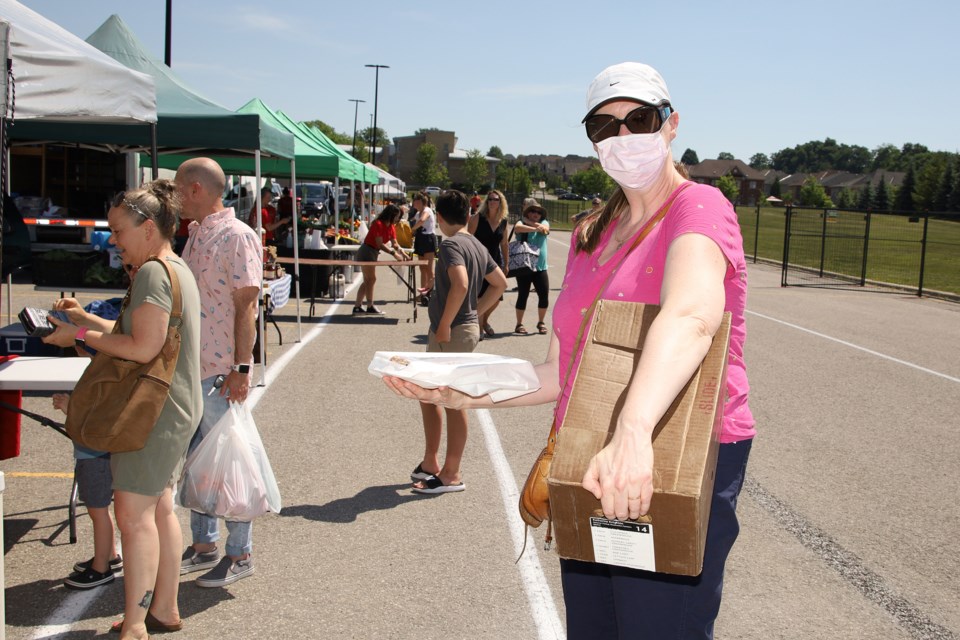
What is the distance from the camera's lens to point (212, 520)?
4559 millimetres

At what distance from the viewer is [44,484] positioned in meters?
5.69

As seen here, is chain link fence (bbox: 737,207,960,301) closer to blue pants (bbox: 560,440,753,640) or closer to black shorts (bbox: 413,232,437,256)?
black shorts (bbox: 413,232,437,256)

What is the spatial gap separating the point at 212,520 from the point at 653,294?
10.7ft

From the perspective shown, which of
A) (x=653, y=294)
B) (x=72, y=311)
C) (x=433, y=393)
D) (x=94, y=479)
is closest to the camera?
(x=653, y=294)

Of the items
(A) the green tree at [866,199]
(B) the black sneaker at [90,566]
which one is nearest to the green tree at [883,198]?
(A) the green tree at [866,199]

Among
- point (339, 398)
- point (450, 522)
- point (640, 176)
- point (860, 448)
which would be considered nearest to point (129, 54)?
point (339, 398)

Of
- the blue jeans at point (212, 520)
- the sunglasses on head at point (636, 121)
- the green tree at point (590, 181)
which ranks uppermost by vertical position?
the green tree at point (590, 181)

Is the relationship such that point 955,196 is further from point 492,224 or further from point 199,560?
point 199,560

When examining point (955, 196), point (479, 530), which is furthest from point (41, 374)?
point (955, 196)

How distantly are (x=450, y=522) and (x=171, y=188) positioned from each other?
2.55 m

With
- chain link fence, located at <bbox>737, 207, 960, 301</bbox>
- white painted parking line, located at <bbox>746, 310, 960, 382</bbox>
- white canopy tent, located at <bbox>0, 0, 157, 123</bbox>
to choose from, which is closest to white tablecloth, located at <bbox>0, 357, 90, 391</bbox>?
white canopy tent, located at <bbox>0, 0, 157, 123</bbox>

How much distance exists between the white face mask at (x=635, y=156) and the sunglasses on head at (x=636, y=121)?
0.01 meters

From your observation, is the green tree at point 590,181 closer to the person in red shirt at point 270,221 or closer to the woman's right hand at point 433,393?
the person in red shirt at point 270,221

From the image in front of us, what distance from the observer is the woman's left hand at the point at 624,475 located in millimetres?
1587
